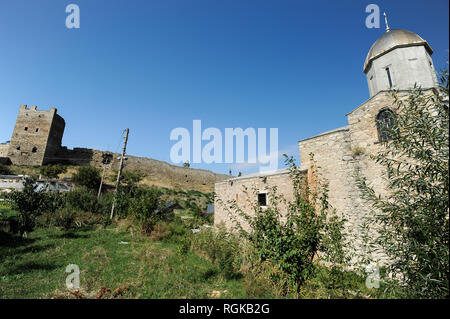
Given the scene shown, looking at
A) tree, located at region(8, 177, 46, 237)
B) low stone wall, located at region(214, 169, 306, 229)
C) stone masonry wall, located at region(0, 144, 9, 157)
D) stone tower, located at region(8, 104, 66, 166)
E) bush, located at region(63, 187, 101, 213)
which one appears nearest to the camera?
tree, located at region(8, 177, 46, 237)

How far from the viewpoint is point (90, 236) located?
1076cm

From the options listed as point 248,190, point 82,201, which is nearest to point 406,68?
point 248,190

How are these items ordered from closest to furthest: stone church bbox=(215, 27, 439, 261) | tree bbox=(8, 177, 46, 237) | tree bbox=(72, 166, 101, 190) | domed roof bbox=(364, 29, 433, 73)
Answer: stone church bbox=(215, 27, 439, 261) → tree bbox=(8, 177, 46, 237) → domed roof bbox=(364, 29, 433, 73) → tree bbox=(72, 166, 101, 190)

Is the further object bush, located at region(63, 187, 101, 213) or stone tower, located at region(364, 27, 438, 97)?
bush, located at region(63, 187, 101, 213)

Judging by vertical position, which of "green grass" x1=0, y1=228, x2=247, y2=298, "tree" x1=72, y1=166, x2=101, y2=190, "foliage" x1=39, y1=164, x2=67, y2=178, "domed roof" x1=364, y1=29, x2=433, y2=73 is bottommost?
"green grass" x1=0, y1=228, x2=247, y2=298

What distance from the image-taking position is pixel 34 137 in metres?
30.5

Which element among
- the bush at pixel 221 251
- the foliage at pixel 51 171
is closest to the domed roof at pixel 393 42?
the bush at pixel 221 251

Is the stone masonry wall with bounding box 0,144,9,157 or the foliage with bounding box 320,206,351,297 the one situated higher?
the stone masonry wall with bounding box 0,144,9,157

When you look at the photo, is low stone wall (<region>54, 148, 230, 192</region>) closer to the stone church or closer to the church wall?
the stone church

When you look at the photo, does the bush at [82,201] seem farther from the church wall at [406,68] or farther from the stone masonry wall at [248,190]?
the church wall at [406,68]

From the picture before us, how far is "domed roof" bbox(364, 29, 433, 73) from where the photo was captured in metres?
12.0

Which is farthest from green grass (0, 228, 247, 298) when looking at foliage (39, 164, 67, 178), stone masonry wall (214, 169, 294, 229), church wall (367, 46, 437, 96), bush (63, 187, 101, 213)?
foliage (39, 164, 67, 178)

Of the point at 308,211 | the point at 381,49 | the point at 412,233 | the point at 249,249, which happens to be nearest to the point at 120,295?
the point at 249,249

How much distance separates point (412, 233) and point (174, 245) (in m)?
10.1
